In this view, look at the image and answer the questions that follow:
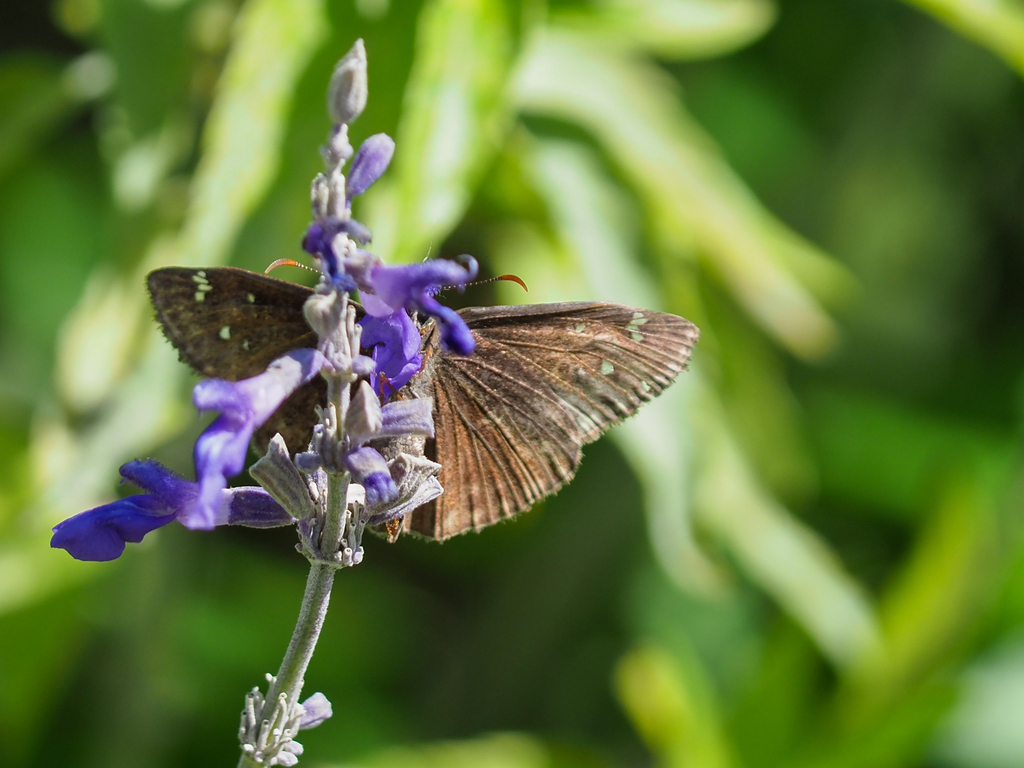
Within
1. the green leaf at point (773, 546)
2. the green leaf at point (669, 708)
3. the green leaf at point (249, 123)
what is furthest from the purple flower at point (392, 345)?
the green leaf at point (669, 708)

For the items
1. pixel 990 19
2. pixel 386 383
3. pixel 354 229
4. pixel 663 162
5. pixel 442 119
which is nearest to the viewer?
pixel 354 229

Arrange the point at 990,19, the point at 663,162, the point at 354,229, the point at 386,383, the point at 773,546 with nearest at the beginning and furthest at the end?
the point at 354,229, the point at 386,383, the point at 990,19, the point at 663,162, the point at 773,546

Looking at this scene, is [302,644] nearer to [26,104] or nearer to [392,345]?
[392,345]

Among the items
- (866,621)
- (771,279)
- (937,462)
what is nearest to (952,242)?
(937,462)

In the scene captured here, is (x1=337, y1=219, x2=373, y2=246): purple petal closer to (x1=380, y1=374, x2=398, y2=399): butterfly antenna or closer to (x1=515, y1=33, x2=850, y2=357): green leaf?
(x1=380, y1=374, x2=398, y2=399): butterfly antenna

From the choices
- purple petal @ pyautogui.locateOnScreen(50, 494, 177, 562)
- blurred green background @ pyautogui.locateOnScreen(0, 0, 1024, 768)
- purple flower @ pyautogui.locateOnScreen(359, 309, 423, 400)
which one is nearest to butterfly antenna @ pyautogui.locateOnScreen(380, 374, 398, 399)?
purple flower @ pyautogui.locateOnScreen(359, 309, 423, 400)

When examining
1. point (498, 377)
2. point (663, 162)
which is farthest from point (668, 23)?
point (498, 377)

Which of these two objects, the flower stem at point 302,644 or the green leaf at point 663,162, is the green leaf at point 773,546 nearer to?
the green leaf at point 663,162
